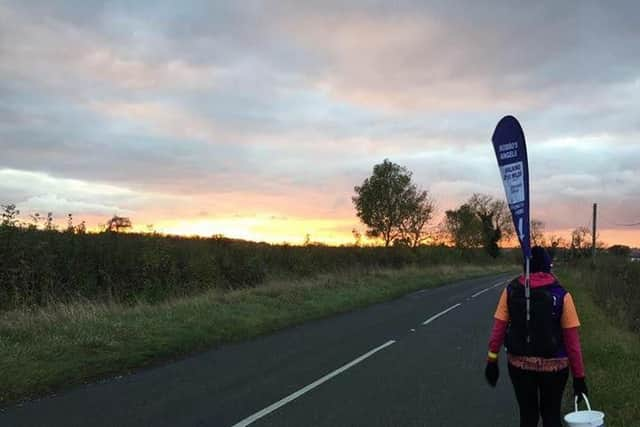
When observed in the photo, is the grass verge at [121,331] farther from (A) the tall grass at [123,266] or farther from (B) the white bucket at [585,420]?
(B) the white bucket at [585,420]

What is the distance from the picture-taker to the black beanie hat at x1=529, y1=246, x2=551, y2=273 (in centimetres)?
452

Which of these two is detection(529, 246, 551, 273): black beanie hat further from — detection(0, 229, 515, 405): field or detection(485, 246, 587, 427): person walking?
detection(0, 229, 515, 405): field

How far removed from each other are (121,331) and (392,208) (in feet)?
152

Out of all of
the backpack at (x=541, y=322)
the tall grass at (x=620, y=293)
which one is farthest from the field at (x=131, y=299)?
the tall grass at (x=620, y=293)

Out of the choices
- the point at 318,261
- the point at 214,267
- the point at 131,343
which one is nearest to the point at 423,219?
the point at 318,261

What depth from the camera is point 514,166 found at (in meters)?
5.63

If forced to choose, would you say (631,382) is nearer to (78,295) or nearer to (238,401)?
(238,401)

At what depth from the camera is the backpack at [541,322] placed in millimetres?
4336

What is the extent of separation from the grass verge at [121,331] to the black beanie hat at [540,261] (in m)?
6.63

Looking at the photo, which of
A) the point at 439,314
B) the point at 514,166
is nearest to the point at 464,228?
the point at 439,314

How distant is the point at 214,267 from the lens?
22.8m

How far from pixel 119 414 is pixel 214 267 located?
1603 centimetres

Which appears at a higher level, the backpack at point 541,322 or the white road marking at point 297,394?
the backpack at point 541,322

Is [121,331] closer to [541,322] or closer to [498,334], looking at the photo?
[498,334]
